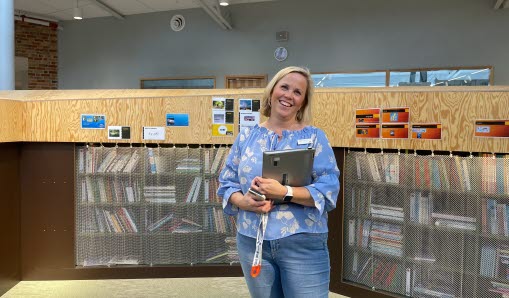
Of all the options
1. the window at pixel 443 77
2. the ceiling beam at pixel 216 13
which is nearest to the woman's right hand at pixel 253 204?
the window at pixel 443 77

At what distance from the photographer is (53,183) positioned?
306 centimetres

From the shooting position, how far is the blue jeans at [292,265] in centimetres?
134

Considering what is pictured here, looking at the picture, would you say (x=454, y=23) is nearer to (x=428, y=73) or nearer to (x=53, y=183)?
(x=428, y=73)

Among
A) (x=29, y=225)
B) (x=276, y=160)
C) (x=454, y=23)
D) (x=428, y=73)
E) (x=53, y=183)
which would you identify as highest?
(x=454, y=23)

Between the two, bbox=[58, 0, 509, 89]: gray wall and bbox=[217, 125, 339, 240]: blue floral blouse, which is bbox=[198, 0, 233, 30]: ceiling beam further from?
bbox=[217, 125, 339, 240]: blue floral blouse

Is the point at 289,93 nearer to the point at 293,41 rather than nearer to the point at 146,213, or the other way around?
the point at 146,213

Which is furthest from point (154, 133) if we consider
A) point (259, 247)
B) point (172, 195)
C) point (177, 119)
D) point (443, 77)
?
point (443, 77)

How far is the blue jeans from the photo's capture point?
134 centimetres

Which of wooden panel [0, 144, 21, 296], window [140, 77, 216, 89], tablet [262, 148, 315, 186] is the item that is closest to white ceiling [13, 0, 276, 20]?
window [140, 77, 216, 89]

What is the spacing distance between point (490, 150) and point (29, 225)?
3.34 metres

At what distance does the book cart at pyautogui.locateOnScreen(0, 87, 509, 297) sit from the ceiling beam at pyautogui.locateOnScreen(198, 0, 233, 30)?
4.81m

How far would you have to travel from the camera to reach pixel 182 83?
884 cm

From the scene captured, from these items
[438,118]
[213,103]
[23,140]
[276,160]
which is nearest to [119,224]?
[23,140]

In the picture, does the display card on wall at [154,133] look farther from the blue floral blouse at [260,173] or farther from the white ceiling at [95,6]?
the white ceiling at [95,6]
